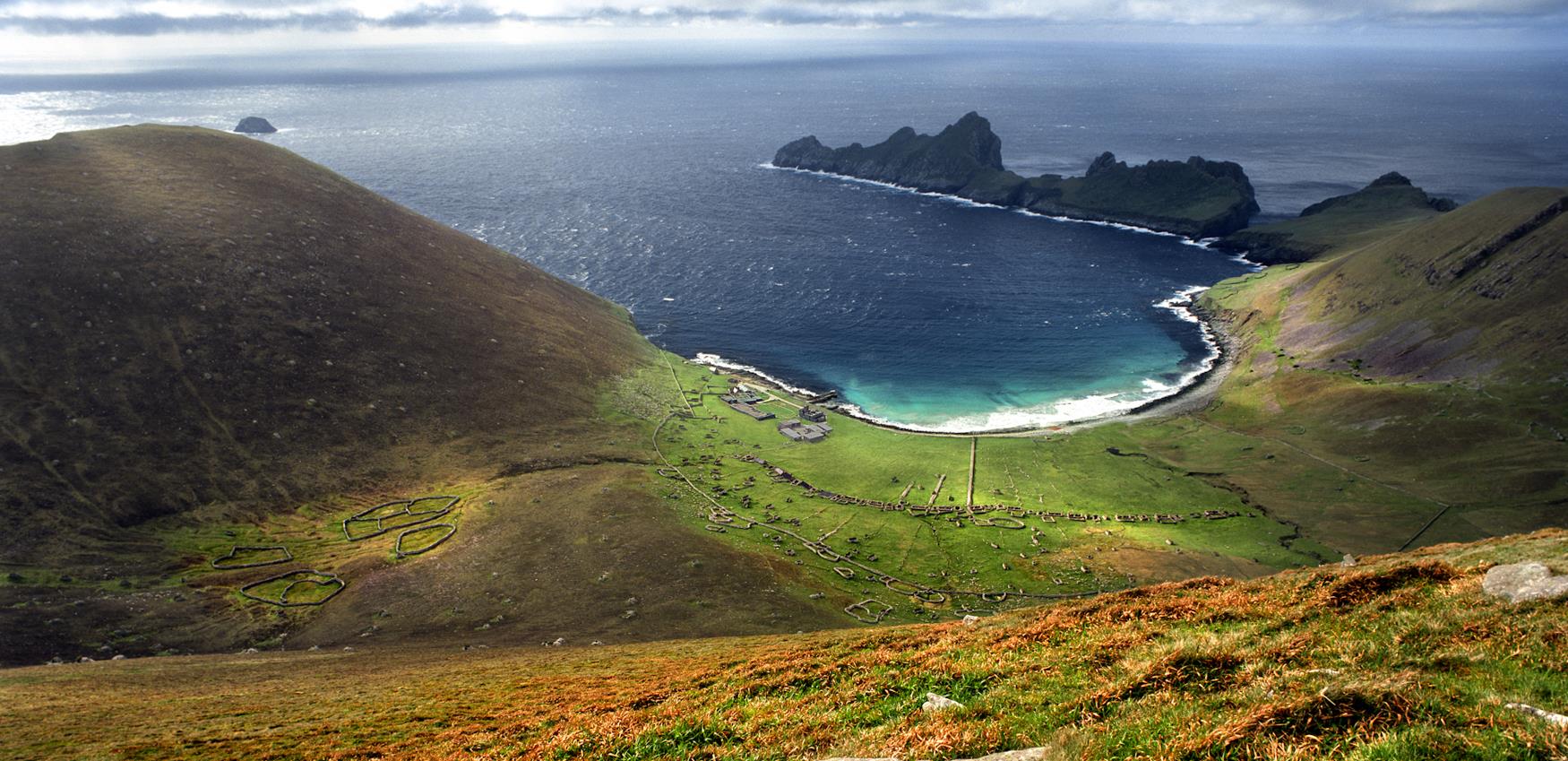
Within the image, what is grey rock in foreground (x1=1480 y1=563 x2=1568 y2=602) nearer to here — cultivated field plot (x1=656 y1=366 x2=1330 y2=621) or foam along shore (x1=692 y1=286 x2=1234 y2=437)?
cultivated field plot (x1=656 y1=366 x2=1330 y2=621)

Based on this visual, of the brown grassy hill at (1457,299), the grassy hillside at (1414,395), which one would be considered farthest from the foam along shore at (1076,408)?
the brown grassy hill at (1457,299)

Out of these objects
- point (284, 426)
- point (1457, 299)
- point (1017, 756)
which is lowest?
point (284, 426)

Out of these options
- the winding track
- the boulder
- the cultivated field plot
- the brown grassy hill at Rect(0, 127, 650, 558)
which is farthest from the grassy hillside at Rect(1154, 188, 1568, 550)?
the brown grassy hill at Rect(0, 127, 650, 558)

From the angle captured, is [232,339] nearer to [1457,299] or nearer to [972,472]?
[972,472]

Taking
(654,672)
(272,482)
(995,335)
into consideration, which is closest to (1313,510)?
(995,335)

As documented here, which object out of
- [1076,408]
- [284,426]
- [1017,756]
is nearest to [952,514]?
[1076,408]
